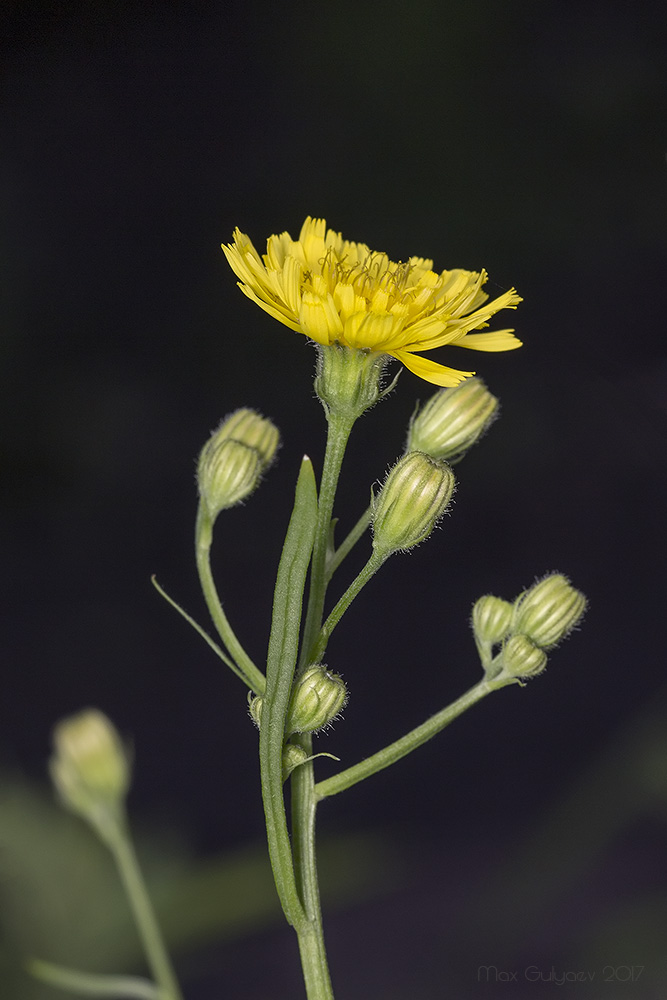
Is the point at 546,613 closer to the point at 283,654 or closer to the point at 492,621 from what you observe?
the point at 492,621

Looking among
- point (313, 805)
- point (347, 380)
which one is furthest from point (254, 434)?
point (313, 805)

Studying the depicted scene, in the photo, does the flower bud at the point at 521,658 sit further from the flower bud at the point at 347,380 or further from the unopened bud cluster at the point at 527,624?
the flower bud at the point at 347,380

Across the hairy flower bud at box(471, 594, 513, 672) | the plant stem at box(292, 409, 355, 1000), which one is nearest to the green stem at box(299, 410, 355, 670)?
the plant stem at box(292, 409, 355, 1000)

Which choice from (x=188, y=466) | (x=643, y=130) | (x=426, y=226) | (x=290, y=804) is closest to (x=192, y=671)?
(x=188, y=466)

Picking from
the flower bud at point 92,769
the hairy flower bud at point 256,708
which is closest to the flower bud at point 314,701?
the hairy flower bud at point 256,708

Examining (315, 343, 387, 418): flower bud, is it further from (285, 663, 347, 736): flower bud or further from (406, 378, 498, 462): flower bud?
(285, 663, 347, 736): flower bud
